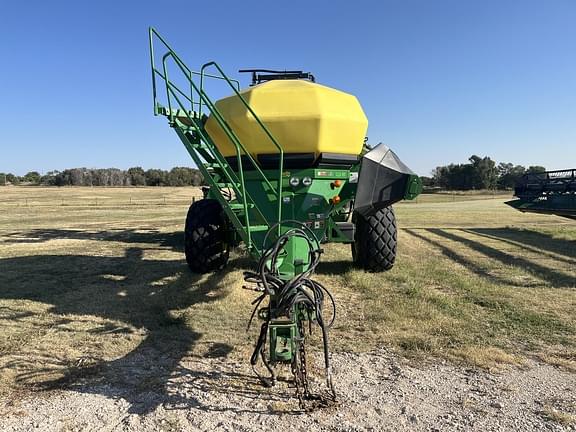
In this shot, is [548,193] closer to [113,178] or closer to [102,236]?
[102,236]

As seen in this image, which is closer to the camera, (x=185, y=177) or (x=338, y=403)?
(x=338, y=403)

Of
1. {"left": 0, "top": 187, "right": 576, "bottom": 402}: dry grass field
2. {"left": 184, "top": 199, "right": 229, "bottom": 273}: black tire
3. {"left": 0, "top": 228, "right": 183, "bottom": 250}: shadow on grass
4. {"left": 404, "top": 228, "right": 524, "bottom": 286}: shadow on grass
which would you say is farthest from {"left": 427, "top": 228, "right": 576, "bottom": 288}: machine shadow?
{"left": 0, "top": 228, "right": 183, "bottom": 250}: shadow on grass

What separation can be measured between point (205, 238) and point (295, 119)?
2129 millimetres

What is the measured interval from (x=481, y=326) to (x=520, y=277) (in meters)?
2.69

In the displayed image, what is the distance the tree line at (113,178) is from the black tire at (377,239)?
7499 centimetres

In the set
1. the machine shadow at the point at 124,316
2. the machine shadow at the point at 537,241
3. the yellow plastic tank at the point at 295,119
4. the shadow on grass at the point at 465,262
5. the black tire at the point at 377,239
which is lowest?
the machine shadow at the point at 124,316

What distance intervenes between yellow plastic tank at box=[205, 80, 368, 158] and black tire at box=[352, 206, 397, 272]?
1497mm

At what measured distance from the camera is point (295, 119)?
5.01 meters

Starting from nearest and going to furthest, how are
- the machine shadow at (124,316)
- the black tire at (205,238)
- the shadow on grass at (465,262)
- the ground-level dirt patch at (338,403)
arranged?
1. the ground-level dirt patch at (338,403)
2. the machine shadow at (124,316)
3. the black tire at (205,238)
4. the shadow on grass at (465,262)

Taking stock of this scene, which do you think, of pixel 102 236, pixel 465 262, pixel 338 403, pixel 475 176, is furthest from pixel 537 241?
pixel 475 176

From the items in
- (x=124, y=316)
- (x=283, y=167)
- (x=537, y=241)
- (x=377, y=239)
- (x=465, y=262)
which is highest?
(x=283, y=167)

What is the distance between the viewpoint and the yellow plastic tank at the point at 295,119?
198 inches

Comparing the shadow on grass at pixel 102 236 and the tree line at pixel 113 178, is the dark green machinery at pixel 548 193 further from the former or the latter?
the tree line at pixel 113 178

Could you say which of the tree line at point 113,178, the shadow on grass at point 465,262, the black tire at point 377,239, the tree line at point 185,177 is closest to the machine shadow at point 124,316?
the black tire at point 377,239
